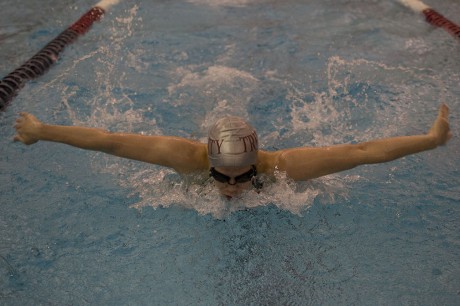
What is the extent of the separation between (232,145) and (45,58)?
10.9 feet

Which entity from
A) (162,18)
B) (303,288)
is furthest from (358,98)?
(162,18)

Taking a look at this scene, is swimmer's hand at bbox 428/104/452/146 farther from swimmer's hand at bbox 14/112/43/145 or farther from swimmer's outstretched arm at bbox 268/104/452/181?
swimmer's hand at bbox 14/112/43/145

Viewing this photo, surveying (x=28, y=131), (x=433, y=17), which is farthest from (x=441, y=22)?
(x=28, y=131)

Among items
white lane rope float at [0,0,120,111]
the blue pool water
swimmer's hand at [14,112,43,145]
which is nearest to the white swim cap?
the blue pool water

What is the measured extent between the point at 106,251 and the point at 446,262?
6.09 feet

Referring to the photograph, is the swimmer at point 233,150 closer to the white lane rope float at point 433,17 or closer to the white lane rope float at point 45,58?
the white lane rope float at point 45,58

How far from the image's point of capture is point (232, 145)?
2.56m

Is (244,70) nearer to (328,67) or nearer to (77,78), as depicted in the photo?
(328,67)

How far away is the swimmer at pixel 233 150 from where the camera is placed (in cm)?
261

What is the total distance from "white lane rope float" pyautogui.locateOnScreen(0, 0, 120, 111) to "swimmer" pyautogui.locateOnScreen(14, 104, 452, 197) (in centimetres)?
190

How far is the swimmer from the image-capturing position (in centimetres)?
261

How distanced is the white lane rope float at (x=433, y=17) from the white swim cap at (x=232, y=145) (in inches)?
150

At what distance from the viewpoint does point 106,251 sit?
2932 millimetres

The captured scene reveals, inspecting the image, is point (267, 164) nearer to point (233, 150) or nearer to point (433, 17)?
point (233, 150)
